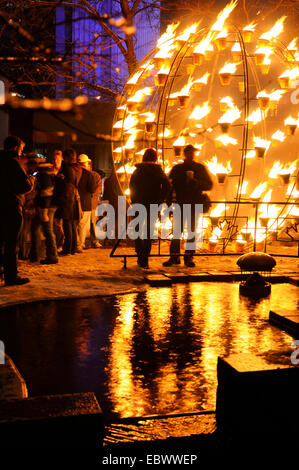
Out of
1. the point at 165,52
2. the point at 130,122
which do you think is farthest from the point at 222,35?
the point at 130,122

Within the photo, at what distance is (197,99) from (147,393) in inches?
478

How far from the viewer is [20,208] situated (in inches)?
351

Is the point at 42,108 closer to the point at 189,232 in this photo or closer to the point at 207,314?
the point at 207,314

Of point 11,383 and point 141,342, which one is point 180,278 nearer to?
point 141,342

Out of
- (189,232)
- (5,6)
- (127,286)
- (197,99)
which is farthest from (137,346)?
(5,6)

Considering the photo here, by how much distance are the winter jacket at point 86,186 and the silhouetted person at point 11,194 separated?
12.9ft

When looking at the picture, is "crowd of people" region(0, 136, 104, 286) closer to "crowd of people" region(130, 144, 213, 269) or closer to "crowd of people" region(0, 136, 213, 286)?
"crowd of people" region(0, 136, 213, 286)

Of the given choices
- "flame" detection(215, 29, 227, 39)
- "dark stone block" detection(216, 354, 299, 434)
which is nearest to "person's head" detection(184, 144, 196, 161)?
"flame" detection(215, 29, 227, 39)

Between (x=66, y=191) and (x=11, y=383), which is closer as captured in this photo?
(x=11, y=383)

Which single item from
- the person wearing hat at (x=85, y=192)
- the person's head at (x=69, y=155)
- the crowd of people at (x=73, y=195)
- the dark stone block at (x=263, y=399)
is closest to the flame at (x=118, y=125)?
the person wearing hat at (x=85, y=192)

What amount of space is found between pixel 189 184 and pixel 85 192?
9.06 feet

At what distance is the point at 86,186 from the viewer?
12898mm

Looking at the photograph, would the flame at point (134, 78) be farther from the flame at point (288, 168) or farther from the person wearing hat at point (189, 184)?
the flame at point (288, 168)

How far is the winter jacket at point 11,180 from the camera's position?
870cm
